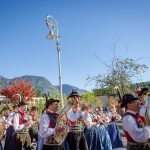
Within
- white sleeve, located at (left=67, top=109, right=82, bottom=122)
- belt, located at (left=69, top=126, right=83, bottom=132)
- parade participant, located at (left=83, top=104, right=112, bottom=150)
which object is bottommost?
parade participant, located at (left=83, top=104, right=112, bottom=150)

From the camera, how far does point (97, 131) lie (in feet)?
34.9

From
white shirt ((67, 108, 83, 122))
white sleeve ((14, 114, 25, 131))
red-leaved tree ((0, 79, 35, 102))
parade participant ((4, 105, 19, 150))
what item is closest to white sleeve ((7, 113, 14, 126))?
parade participant ((4, 105, 19, 150))

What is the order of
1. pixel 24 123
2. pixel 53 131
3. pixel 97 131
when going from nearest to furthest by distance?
pixel 53 131
pixel 24 123
pixel 97 131

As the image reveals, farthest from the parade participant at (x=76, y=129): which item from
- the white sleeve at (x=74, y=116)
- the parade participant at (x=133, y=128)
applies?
the parade participant at (x=133, y=128)

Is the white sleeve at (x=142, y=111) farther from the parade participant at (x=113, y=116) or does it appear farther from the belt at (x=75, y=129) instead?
the parade participant at (x=113, y=116)

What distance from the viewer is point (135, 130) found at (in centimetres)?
464

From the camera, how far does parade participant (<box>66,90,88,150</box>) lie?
27.9 ft

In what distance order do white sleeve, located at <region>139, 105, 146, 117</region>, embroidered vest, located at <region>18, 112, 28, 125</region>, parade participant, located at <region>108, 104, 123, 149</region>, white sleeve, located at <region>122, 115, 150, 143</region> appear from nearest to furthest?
white sleeve, located at <region>122, 115, 150, 143</region> → white sleeve, located at <region>139, 105, 146, 117</region> → embroidered vest, located at <region>18, 112, 28, 125</region> → parade participant, located at <region>108, 104, 123, 149</region>

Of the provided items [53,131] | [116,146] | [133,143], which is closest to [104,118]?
[116,146]

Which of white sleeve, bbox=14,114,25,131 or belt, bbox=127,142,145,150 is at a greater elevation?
white sleeve, bbox=14,114,25,131

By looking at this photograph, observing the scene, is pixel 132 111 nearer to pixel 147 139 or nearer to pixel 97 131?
pixel 147 139

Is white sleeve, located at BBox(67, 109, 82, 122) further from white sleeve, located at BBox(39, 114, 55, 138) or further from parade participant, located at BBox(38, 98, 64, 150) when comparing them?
white sleeve, located at BBox(39, 114, 55, 138)

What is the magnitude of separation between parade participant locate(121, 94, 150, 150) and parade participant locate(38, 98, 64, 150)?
5.41 ft

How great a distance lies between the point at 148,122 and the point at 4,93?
141 ft
